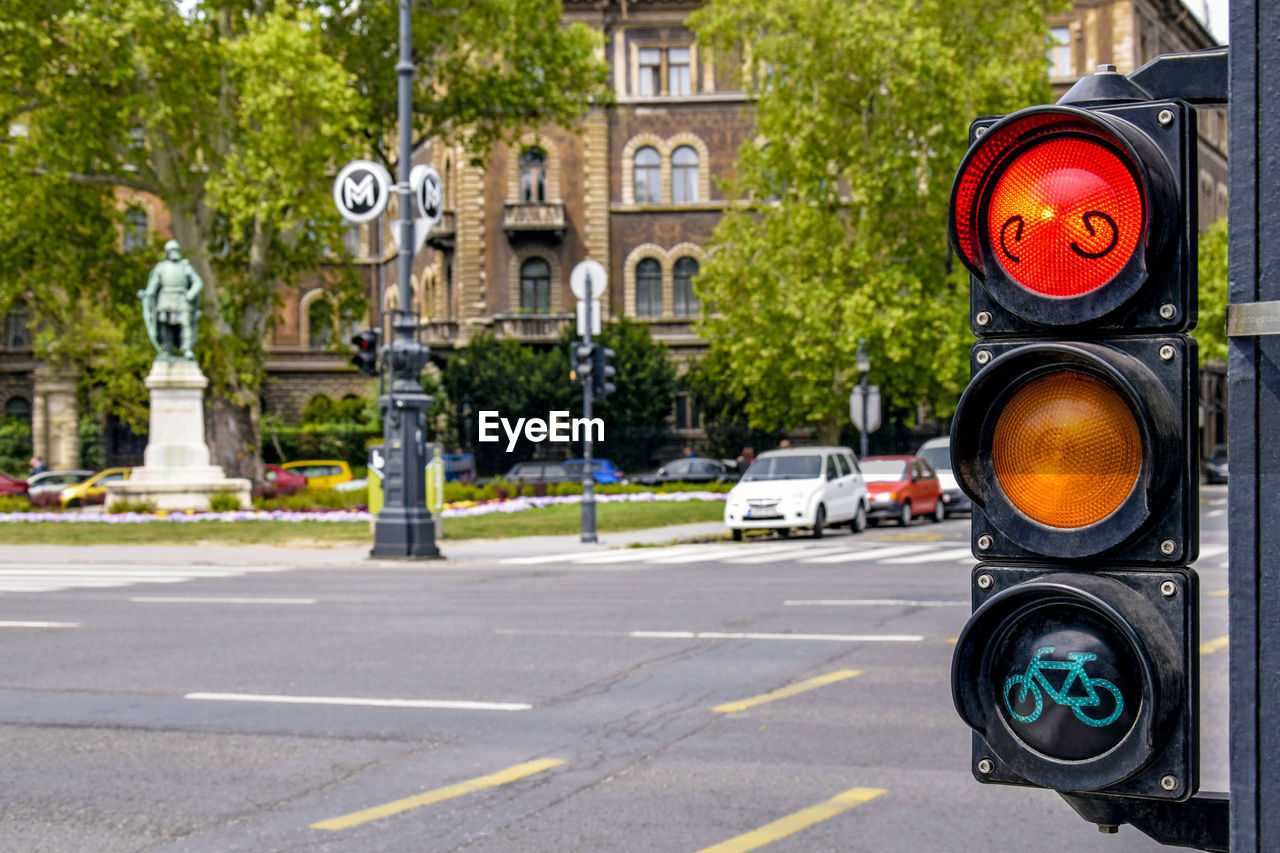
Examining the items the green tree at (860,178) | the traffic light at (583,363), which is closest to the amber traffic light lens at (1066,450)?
the traffic light at (583,363)

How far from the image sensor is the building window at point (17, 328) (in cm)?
6700

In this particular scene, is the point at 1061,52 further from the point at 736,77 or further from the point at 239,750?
the point at 239,750

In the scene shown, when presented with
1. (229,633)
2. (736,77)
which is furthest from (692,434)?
(229,633)

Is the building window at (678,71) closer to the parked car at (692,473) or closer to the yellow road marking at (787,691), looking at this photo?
the parked car at (692,473)

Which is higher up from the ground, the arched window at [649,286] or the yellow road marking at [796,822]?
the arched window at [649,286]

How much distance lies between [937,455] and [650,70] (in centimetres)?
2421

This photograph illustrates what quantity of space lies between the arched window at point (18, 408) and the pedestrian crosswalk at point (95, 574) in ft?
154

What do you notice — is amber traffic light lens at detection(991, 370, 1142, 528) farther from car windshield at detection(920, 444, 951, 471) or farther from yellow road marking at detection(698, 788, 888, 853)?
car windshield at detection(920, 444, 951, 471)

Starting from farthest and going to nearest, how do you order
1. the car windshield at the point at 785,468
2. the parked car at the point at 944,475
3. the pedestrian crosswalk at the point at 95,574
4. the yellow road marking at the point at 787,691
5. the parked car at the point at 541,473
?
the parked car at the point at 541,473 → the parked car at the point at 944,475 → the car windshield at the point at 785,468 → the pedestrian crosswalk at the point at 95,574 → the yellow road marking at the point at 787,691

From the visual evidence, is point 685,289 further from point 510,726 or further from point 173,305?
point 510,726

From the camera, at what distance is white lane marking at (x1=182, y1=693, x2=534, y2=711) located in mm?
9078

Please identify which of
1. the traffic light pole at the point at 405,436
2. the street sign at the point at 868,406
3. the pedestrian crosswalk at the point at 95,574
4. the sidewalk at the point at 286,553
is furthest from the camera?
the street sign at the point at 868,406

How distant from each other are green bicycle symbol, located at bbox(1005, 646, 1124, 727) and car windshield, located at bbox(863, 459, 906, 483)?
1224 inches

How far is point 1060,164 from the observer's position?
6.87ft
